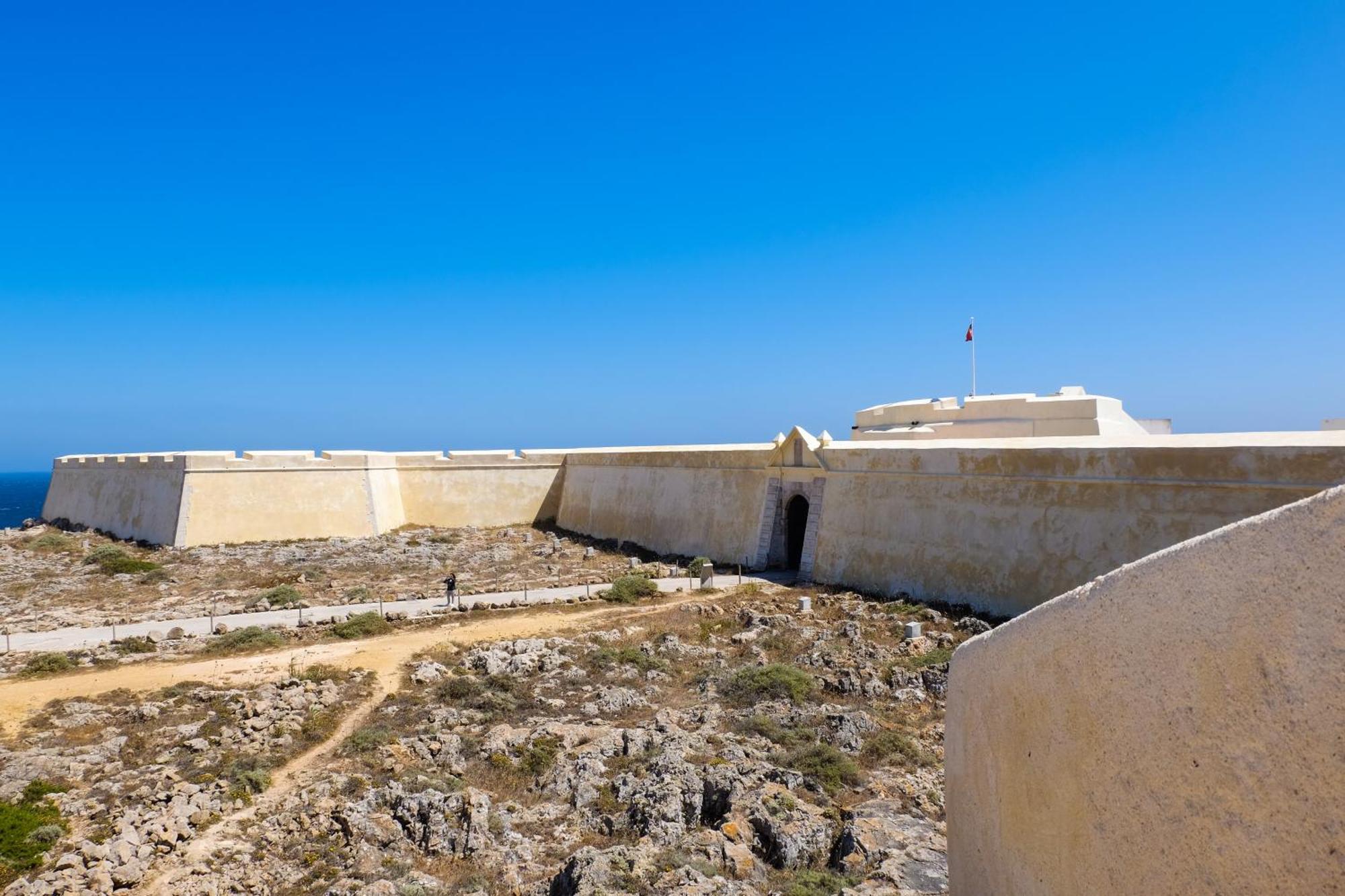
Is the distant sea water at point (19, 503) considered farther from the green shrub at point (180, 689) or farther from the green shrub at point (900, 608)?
the green shrub at point (900, 608)

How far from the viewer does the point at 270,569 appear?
22500 mm

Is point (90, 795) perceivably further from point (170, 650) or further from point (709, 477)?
point (709, 477)

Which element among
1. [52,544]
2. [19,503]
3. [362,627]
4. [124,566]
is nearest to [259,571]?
[124,566]

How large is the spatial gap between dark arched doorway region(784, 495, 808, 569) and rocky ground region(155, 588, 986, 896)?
7.61 m

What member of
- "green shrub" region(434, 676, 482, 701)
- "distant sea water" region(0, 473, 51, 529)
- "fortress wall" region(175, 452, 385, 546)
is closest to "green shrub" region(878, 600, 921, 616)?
"green shrub" region(434, 676, 482, 701)

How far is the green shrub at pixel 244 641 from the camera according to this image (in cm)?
1482

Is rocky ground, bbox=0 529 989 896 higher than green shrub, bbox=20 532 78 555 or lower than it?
lower

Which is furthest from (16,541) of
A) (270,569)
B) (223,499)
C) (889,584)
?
(889,584)

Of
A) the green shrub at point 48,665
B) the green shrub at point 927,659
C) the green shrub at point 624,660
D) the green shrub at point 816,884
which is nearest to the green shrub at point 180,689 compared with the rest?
the green shrub at point 48,665

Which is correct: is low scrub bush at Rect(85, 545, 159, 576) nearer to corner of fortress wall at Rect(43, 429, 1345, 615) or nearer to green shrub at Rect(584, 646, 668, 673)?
corner of fortress wall at Rect(43, 429, 1345, 615)

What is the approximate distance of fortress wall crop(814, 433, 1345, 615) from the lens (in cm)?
1268

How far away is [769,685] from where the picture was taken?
12430mm

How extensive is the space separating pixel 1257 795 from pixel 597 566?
21.3m

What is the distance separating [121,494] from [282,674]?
20535mm
